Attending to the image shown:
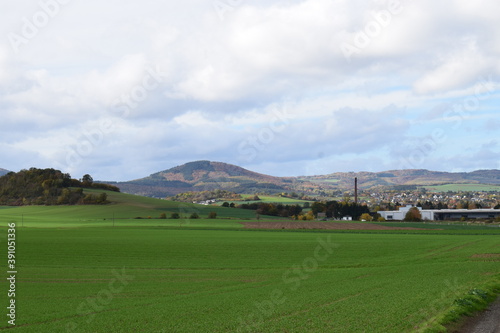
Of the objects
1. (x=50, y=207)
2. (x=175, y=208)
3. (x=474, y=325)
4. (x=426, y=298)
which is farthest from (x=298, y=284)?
(x=50, y=207)

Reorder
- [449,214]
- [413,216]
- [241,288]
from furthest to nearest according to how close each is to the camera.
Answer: [449,214], [413,216], [241,288]

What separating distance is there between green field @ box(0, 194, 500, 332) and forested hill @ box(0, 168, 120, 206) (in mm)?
116388

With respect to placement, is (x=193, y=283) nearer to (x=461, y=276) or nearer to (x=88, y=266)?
(x=88, y=266)

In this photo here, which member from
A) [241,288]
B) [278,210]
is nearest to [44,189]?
[278,210]

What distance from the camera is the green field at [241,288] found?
64.1 feet

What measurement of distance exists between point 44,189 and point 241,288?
165 metres

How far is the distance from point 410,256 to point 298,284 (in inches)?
955

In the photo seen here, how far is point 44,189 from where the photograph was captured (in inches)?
7067

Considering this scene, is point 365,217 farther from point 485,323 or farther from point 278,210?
point 485,323

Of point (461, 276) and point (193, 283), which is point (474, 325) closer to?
point (461, 276)

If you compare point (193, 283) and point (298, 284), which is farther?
point (193, 283)

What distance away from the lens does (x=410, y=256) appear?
50656 mm

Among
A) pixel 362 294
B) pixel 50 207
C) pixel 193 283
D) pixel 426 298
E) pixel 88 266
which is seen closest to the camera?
pixel 426 298

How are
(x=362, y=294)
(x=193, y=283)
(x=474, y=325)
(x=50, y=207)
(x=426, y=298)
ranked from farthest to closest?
(x=50, y=207) < (x=193, y=283) < (x=362, y=294) < (x=426, y=298) < (x=474, y=325)
